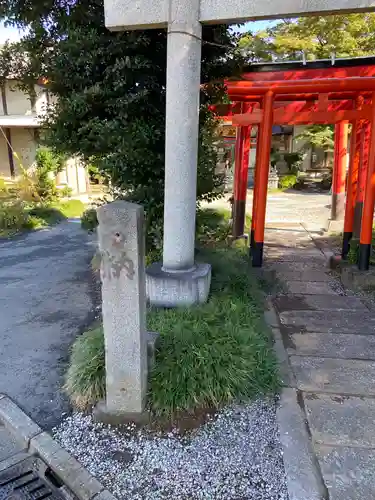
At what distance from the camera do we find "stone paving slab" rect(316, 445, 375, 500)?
2115mm

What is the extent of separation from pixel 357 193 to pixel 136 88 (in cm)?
443

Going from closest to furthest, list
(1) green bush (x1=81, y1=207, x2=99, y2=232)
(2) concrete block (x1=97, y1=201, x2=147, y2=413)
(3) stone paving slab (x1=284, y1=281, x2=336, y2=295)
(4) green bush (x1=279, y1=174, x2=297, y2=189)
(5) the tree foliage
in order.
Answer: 1. (2) concrete block (x1=97, y1=201, x2=147, y2=413)
2. (3) stone paving slab (x1=284, y1=281, x2=336, y2=295)
3. (1) green bush (x1=81, y1=207, x2=99, y2=232)
4. (5) the tree foliage
5. (4) green bush (x1=279, y1=174, x2=297, y2=189)

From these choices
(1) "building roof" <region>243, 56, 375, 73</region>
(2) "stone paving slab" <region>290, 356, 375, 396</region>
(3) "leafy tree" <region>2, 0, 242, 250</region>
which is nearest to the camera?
(2) "stone paving slab" <region>290, 356, 375, 396</region>

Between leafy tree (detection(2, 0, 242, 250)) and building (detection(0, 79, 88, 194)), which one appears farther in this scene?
building (detection(0, 79, 88, 194))

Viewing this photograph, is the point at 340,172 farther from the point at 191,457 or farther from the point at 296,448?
the point at 191,457

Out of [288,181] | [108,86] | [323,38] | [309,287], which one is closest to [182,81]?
[108,86]

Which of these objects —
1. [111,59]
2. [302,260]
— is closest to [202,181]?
[111,59]

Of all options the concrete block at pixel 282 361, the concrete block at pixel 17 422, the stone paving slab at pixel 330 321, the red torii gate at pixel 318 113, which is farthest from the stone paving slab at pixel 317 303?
the concrete block at pixel 17 422

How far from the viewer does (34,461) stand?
2451 millimetres

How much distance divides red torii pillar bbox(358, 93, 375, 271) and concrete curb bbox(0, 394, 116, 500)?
447 cm

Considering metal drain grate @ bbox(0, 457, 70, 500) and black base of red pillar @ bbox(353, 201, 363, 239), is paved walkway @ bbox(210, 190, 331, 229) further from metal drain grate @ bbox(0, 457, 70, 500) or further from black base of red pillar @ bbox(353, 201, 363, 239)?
metal drain grate @ bbox(0, 457, 70, 500)

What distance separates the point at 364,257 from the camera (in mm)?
5391

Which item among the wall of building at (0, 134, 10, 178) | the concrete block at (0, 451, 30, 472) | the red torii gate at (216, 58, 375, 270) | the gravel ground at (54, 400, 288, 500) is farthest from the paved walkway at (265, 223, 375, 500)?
the wall of building at (0, 134, 10, 178)

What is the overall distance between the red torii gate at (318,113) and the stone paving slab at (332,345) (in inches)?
70.3
